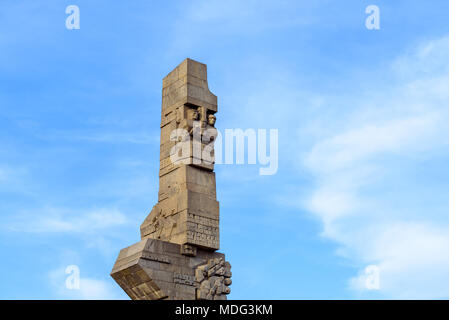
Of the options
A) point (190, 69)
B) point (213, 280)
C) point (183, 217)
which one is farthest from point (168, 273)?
point (190, 69)

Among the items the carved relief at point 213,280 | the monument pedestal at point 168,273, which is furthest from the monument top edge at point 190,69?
the carved relief at point 213,280

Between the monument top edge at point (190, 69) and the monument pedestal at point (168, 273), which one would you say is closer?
the monument pedestal at point (168, 273)

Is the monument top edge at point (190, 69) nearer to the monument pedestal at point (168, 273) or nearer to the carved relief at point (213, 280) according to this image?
the monument pedestal at point (168, 273)

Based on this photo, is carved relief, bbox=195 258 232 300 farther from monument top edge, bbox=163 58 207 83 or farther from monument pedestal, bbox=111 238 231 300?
monument top edge, bbox=163 58 207 83

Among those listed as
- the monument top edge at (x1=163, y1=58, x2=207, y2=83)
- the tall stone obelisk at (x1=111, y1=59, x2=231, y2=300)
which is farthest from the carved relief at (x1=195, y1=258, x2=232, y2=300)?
the monument top edge at (x1=163, y1=58, x2=207, y2=83)

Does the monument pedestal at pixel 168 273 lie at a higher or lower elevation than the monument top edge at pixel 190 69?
lower

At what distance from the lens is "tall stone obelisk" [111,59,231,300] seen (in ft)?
76.1

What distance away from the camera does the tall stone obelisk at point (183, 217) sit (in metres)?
23.2

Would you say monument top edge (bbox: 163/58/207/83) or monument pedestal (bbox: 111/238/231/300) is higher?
monument top edge (bbox: 163/58/207/83)

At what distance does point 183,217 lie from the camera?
23984mm

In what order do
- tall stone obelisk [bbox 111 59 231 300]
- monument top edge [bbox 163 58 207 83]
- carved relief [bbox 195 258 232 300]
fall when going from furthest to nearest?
monument top edge [bbox 163 58 207 83] < carved relief [bbox 195 258 232 300] < tall stone obelisk [bbox 111 59 231 300]
